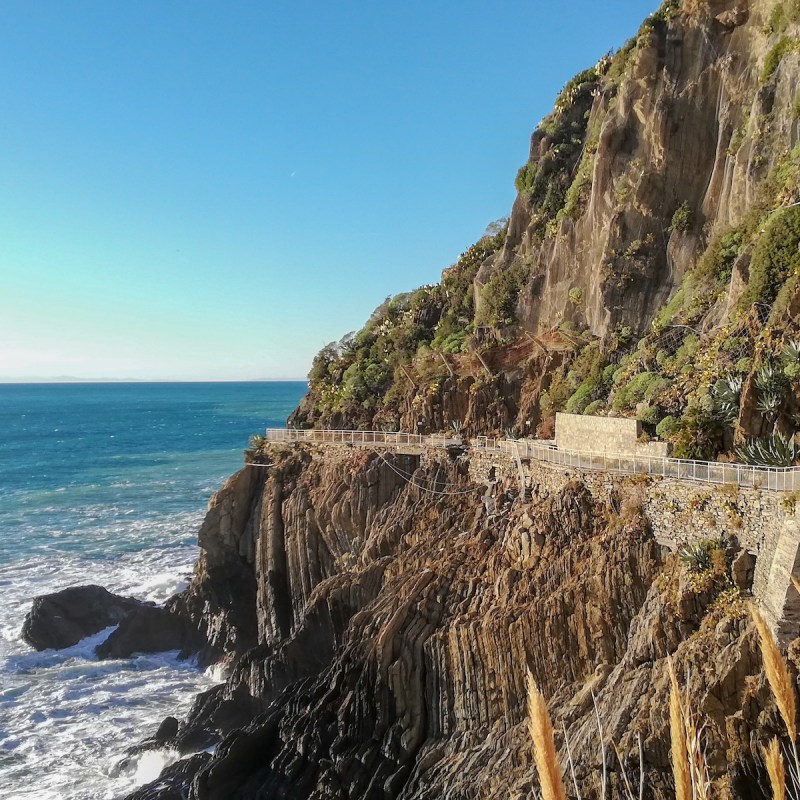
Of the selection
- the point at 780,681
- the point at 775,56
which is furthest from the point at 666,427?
the point at 780,681

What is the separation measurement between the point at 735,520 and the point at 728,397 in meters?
4.25

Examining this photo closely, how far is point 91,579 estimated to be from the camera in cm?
3859

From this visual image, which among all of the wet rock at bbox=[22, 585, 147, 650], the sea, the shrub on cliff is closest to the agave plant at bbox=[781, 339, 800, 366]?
the shrub on cliff

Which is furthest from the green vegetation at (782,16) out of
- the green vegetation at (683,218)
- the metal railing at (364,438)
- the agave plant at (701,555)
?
the agave plant at (701,555)

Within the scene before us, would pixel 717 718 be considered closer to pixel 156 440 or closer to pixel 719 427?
pixel 719 427

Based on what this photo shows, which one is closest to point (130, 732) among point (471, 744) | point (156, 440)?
point (471, 744)

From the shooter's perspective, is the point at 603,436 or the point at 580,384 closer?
the point at 603,436

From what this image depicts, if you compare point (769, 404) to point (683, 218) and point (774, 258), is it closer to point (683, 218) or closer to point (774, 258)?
point (774, 258)

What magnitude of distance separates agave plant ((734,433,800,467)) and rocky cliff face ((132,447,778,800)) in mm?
3067

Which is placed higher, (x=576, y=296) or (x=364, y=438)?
(x=576, y=296)

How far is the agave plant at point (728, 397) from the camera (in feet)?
60.6

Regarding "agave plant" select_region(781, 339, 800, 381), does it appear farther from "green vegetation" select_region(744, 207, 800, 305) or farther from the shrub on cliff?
"green vegetation" select_region(744, 207, 800, 305)

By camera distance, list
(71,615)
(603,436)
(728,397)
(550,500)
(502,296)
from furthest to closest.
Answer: (71,615) → (502,296) → (603,436) → (550,500) → (728,397)

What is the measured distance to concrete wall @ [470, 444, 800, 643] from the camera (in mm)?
13734
